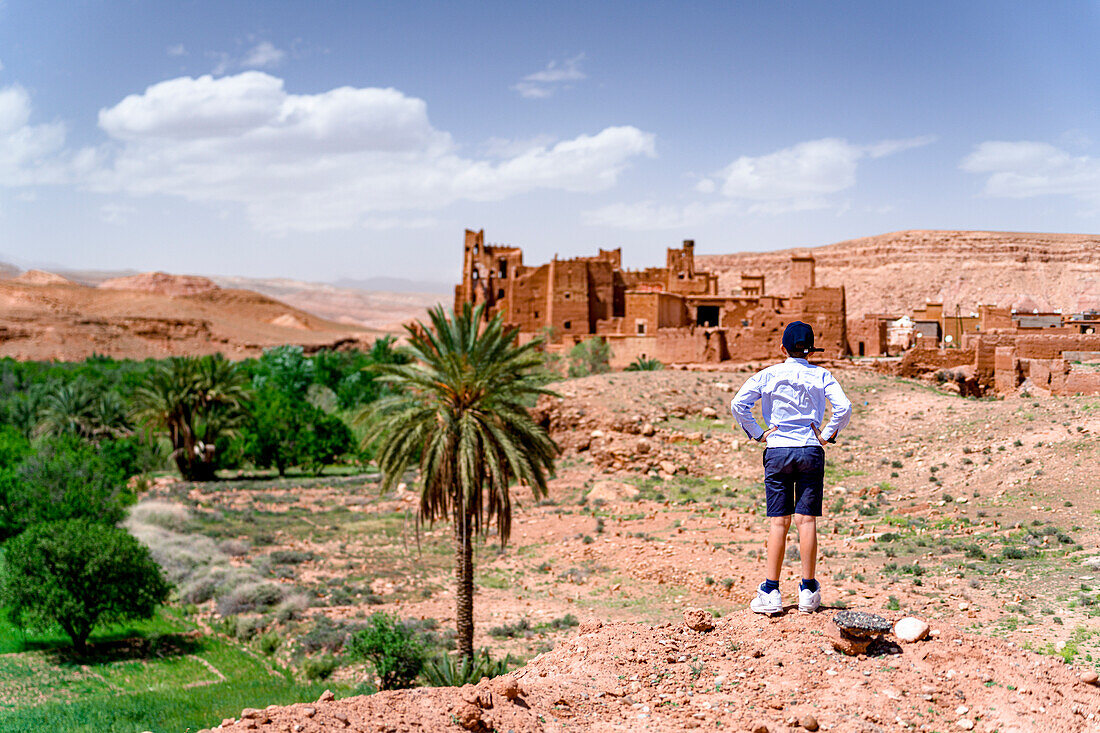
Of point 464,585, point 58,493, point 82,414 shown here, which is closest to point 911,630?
point 464,585

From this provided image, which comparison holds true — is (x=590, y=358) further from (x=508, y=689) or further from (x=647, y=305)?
(x=508, y=689)

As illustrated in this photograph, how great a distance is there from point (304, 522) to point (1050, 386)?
22.2 metres

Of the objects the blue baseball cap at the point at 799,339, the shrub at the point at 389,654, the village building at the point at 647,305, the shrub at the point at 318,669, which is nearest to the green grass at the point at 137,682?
the shrub at the point at 318,669

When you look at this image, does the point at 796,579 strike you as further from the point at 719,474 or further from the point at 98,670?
the point at 98,670

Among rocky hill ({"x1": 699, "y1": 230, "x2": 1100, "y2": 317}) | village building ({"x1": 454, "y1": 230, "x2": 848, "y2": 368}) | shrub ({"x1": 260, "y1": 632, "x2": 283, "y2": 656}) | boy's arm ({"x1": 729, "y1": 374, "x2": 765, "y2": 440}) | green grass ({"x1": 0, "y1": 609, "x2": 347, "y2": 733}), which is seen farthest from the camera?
rocky hill ({"x1": 699, "y1": 230, "x2": 1100, "y2": 317})

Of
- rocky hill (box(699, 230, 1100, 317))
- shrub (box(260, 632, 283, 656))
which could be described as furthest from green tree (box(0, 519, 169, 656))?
rocky hill (box(699, 230, 1100, 317))

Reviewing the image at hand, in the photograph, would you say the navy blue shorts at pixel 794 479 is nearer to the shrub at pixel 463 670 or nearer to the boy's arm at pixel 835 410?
the boy's arm at pixel 835 410

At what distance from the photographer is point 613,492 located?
2164 cm

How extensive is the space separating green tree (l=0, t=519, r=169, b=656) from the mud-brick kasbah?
9717 millimetres

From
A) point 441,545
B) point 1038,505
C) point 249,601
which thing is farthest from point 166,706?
point 1038,505

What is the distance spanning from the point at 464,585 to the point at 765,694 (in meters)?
7.98

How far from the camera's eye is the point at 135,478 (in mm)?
34562

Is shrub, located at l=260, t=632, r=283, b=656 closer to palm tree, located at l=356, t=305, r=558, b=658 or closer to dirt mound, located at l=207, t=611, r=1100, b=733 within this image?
palm tree, located at l=356, t=305, r=558, b=658

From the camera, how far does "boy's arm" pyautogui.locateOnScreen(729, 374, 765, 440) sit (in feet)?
17.7
